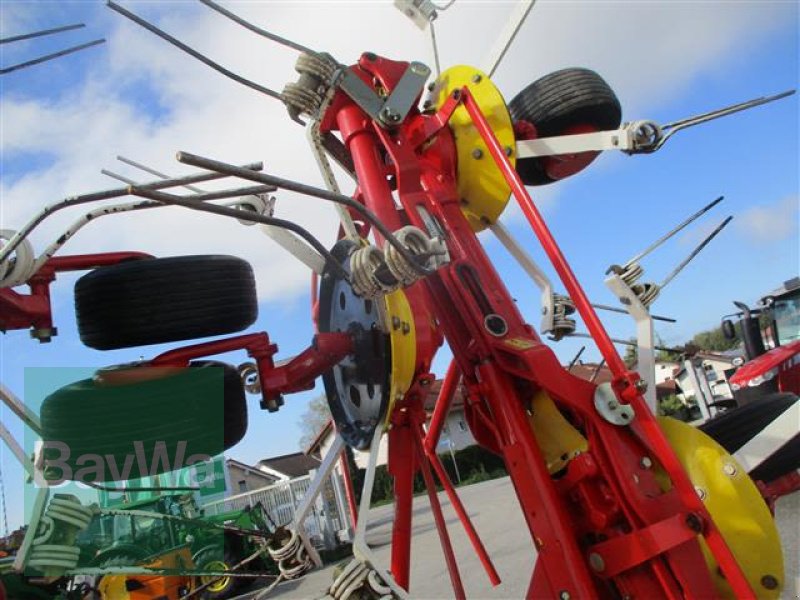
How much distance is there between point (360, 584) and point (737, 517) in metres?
1.49

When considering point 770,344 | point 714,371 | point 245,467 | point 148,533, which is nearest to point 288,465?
point 714,371

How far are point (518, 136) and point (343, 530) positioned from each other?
1160cm

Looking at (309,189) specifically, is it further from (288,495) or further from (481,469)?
(481,469)

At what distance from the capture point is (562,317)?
298cm

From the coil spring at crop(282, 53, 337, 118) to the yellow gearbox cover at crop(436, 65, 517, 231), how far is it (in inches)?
25.6

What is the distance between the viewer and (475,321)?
292 centimetres

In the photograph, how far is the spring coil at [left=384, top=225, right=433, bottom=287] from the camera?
222 cm

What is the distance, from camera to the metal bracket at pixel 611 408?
2551 mm

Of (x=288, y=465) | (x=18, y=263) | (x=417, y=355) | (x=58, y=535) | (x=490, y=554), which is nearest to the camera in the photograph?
(x=18, y=263)

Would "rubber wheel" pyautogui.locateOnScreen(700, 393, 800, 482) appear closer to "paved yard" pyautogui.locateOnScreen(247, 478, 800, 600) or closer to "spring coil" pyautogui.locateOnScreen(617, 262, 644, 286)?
"paved yard" pyautogui.locateOnScreen(247, 478, 800, 600)

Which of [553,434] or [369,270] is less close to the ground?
[369,270]

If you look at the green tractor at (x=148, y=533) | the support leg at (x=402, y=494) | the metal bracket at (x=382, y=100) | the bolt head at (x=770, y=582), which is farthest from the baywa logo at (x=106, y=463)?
the bolt head at (x=770, y=582)

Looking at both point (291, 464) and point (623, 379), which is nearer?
point (623, 379)

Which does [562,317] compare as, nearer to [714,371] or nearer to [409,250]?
[409,250]
